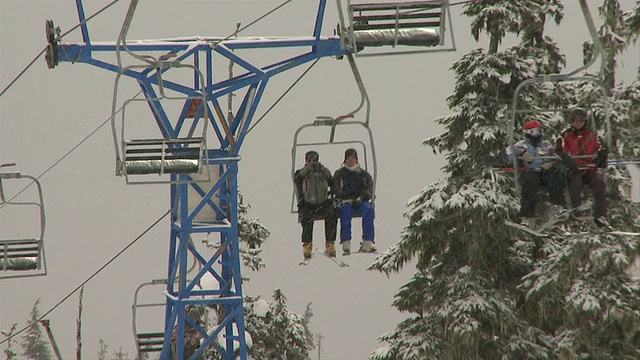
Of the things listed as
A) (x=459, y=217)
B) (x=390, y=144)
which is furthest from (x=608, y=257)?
(x=390, y=144)

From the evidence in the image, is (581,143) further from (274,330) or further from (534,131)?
(274,330)

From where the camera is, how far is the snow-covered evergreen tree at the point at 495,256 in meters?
17.4

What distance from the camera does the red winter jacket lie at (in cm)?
1093

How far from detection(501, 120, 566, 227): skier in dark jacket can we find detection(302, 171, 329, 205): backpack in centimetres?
223

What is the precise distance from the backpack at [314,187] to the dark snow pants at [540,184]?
7.56 feet

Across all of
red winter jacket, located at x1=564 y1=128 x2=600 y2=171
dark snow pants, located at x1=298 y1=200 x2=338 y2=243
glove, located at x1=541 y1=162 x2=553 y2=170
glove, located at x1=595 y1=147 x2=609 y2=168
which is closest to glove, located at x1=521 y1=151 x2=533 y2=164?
glove, located at x1=541 y1=162 x2=553 y2=170

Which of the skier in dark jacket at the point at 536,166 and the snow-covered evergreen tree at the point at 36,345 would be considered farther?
the snow-covered evergreen tree at the point at 36,345

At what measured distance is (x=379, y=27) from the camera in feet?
36.6

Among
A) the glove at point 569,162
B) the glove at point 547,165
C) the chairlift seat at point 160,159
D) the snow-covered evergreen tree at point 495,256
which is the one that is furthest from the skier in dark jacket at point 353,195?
the snow-covered evergreen tree at point 495,256

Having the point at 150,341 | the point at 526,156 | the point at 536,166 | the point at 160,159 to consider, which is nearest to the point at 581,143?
the point at 536,166

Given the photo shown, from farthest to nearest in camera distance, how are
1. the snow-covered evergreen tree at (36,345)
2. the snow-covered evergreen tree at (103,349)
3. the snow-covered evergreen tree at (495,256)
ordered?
the snow-covered evergreen tree at (103,349) < the snow-covered evergreen tree at (36,345) < the snow-covered evergreen tree at (495,256)

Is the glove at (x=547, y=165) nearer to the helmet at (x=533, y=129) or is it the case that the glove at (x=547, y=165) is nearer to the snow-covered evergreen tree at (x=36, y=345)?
the helmet at (x=533, y=129)

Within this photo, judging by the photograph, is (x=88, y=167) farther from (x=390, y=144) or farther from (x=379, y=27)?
(x=379, y=27)

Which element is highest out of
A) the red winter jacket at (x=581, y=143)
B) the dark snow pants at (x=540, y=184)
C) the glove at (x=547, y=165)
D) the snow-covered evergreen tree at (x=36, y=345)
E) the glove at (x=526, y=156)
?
the red winter jacket at (x=581, y=143)
